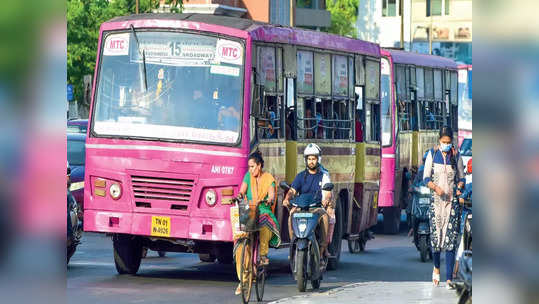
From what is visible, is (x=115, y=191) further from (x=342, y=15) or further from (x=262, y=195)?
(x=342, y=15)

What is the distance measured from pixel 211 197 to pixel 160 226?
730 millimetres

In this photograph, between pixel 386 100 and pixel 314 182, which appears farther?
pixel 386 100

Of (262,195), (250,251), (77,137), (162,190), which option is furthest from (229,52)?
(77,137)

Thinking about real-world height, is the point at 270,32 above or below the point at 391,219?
above

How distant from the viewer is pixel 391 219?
26.0 metres

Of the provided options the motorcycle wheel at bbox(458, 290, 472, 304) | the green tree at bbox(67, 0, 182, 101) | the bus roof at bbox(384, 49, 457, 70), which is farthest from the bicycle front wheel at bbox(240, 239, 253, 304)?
the green tree at bbox(67, 0, 182, 101)

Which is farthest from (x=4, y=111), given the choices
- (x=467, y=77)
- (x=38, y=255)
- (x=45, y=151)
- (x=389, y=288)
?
(x=467, y=77)

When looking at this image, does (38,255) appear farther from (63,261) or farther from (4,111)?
(4,111)

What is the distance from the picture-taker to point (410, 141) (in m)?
26.8

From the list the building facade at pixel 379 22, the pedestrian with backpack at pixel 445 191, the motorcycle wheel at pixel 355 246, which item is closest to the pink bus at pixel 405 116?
the motorcycle wheel at pixel 355 246

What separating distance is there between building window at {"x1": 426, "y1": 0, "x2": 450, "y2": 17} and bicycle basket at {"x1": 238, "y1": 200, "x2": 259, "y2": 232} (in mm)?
97654

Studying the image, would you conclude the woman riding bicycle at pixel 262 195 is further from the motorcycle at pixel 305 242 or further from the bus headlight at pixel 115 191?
the bus headlight at pixel 115 191

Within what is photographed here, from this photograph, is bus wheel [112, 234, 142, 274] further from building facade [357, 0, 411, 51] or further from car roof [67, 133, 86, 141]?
building facade [357, 0, 411, 51]

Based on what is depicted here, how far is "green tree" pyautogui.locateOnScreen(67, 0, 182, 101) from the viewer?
4472 centimetres
